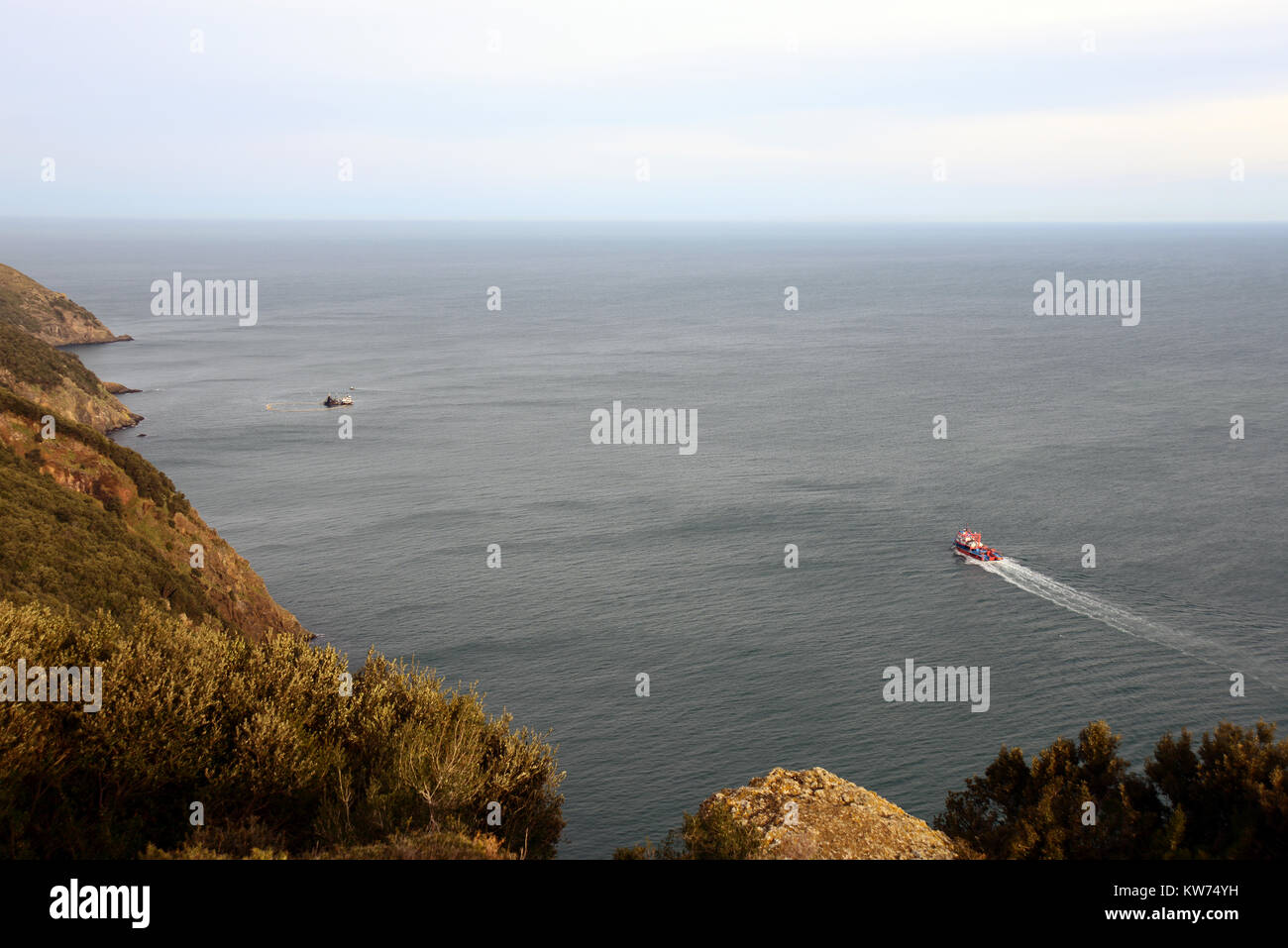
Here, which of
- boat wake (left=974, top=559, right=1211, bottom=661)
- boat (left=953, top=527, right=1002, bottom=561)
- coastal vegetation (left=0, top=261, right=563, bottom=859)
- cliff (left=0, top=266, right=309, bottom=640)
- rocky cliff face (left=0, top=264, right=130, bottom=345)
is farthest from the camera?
rocky cliff face (left=0, top=264, right=130, bottom=345)

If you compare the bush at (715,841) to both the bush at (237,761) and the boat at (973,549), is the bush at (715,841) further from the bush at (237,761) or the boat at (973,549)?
the boat at (973,549)

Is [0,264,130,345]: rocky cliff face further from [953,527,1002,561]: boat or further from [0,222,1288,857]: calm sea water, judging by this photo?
[953,527,1002,561]: boat

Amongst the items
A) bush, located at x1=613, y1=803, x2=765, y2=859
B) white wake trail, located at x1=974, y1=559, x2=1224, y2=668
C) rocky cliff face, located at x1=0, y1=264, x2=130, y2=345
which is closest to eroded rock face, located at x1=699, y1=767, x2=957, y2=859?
bush, located at x1=613, y1=803, x2=765, y2=859

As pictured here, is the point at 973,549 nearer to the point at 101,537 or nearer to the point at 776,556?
the point at 776,556

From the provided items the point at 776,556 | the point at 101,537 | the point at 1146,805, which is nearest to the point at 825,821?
the point at 1146,805

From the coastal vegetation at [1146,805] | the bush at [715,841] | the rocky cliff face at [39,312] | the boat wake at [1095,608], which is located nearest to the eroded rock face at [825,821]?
the bush at [715,841]

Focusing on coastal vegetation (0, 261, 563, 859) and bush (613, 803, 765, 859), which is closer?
coastal vegetation (0, 261, 563, 859)
